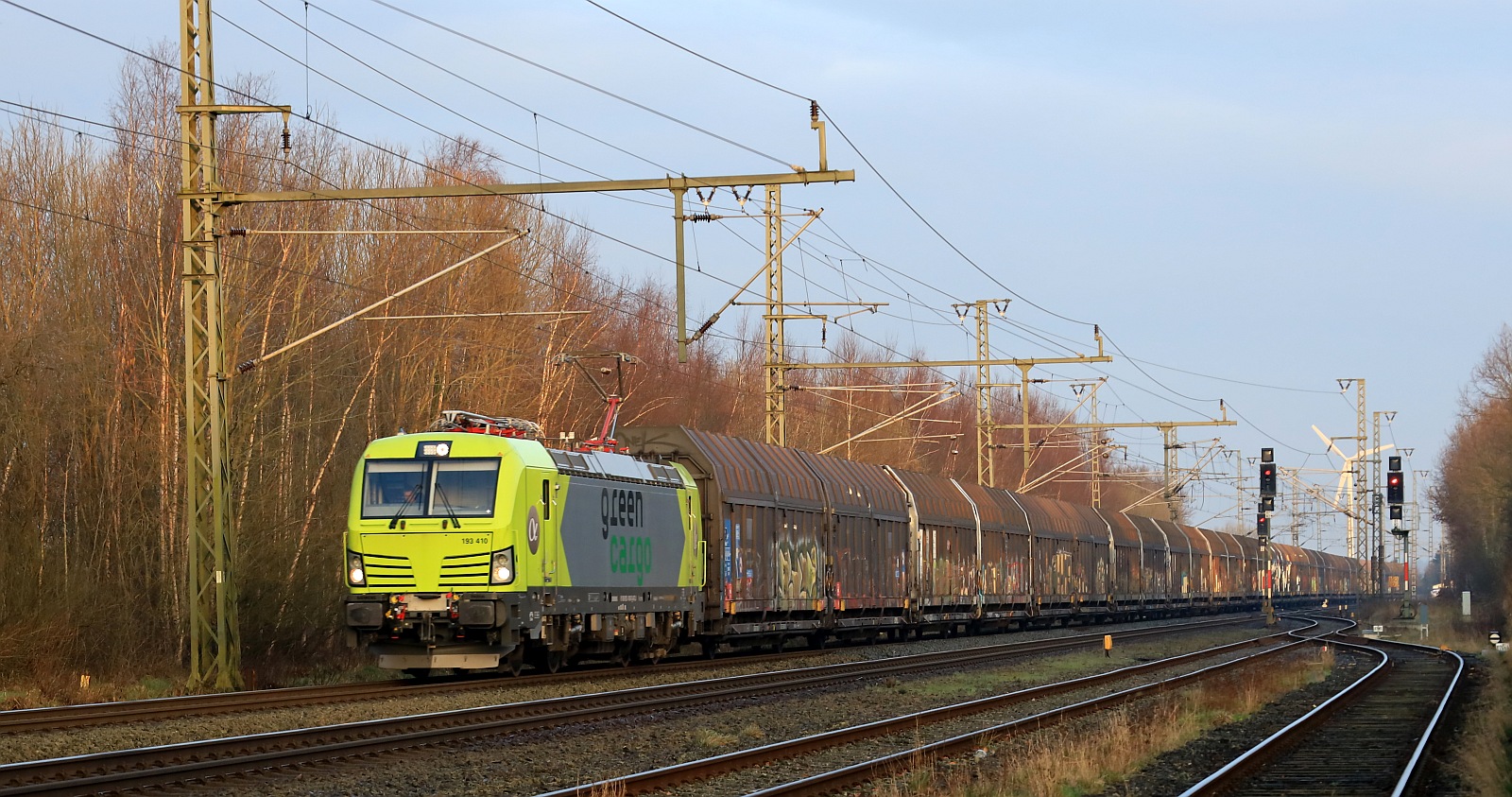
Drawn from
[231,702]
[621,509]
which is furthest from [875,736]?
[621,509]

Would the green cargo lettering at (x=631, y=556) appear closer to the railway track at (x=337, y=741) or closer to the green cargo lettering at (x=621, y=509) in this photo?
the green cargo lettering at (x=621, y=509)

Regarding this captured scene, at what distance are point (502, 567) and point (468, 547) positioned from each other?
55cm

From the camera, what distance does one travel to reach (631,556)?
25406 millimetres

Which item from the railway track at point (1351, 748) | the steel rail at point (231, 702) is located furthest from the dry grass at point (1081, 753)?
the steel rail at point (231, 702)

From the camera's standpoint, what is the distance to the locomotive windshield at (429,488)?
2189 cm

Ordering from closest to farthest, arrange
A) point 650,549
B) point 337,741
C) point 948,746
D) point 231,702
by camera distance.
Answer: point 337,741, point 948,746, point 231,702, point 650,549

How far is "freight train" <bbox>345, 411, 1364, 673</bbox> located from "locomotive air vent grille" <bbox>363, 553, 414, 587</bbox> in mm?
28

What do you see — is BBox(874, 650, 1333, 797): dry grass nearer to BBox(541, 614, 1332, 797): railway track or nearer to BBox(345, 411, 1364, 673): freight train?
BBox(541, 614, 1332, 797): railway track

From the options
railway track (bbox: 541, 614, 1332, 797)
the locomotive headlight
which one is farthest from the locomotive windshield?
railway track (bbox: 541, 614, 1332, 797)

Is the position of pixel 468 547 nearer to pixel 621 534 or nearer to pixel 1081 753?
pixel 621 534

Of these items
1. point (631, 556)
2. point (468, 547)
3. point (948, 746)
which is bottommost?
point (948, 746)

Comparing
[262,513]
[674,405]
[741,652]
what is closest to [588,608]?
[262,513]

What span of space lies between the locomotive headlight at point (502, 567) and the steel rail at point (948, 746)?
6.75 metres

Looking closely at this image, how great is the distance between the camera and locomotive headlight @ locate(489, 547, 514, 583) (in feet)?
70.8
